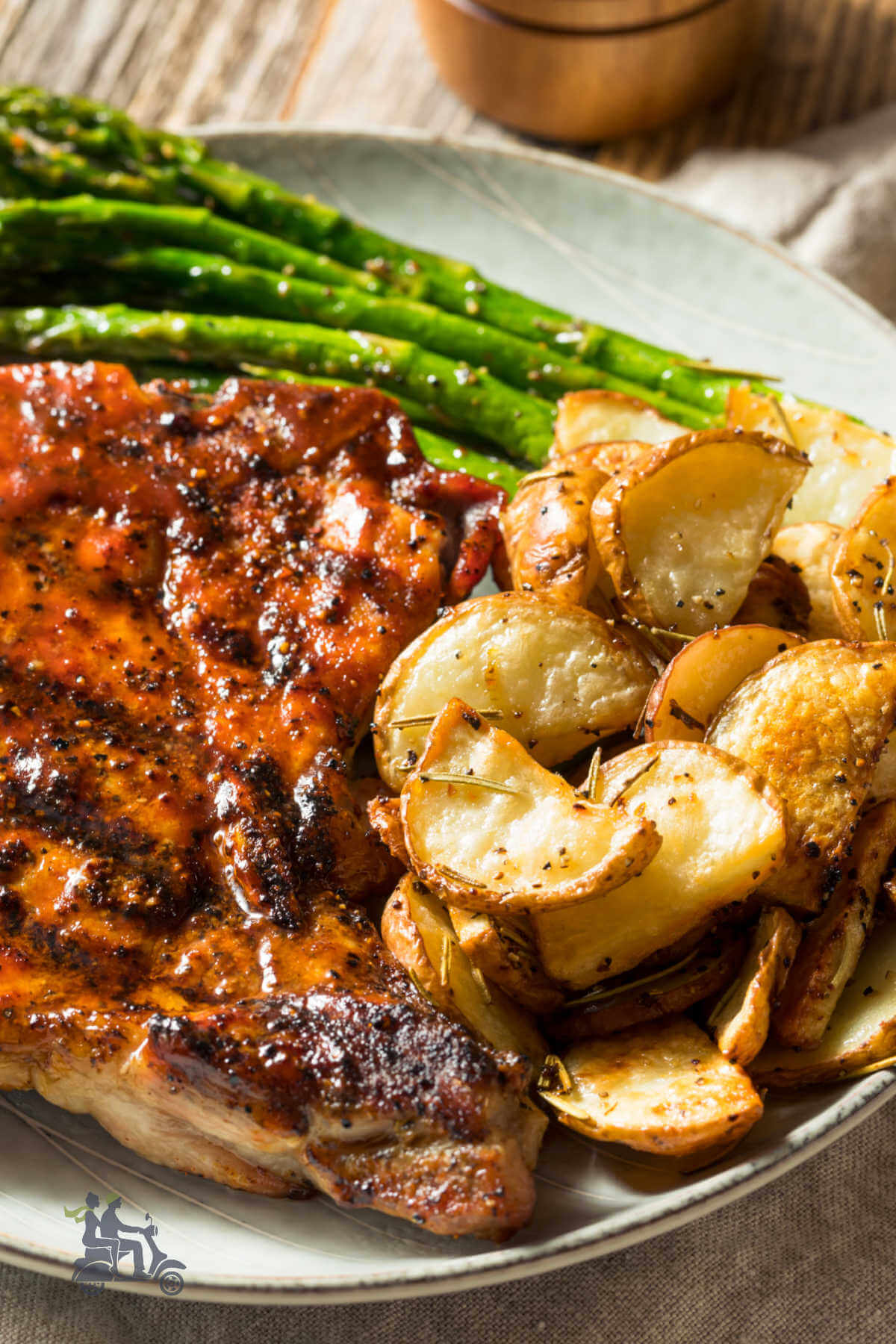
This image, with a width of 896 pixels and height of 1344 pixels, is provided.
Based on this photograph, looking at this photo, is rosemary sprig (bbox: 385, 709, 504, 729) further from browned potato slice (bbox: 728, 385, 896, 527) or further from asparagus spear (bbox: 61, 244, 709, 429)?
asparagus spear (bbox: 61, 244, 709, 429)

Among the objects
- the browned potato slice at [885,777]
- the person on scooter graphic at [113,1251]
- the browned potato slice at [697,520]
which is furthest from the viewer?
the browned potato slice at [697,520]

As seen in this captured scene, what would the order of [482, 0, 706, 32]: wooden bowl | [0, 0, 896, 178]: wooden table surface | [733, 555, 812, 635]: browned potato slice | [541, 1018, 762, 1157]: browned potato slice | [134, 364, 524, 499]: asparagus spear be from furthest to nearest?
[0, 0, 896, 178]: wooden table surface, [482, 0, 706, 32]: wooden bowl, [134, 364, 524, 499]: asparagus spear, [733, 555, 812, 635]: browned potato slice, [541, 1018, 762, 1157]: browned potato slice

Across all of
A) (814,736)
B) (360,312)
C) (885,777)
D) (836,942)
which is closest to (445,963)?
(836,942)

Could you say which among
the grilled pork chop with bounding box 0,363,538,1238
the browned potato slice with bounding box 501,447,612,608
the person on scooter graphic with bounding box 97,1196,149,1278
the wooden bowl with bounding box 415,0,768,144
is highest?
the wooden bowl with bounding box 415,0,768,144

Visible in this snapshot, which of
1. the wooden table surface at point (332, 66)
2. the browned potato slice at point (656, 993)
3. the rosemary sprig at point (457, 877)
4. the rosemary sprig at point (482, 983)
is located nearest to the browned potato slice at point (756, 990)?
the browned potato slice at point (656, 993)

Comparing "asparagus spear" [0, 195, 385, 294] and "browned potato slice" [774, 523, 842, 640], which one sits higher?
"browned potato slice" [774, 523, 842, 640]

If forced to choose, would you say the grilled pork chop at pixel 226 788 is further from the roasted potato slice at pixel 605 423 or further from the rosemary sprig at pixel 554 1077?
the roasted potato slice at pixel 605 423

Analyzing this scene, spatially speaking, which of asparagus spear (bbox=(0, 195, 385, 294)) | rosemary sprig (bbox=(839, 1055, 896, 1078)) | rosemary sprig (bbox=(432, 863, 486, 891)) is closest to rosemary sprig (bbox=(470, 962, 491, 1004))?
rosemary sprig (bbox=(432, 863, 486, 891))
